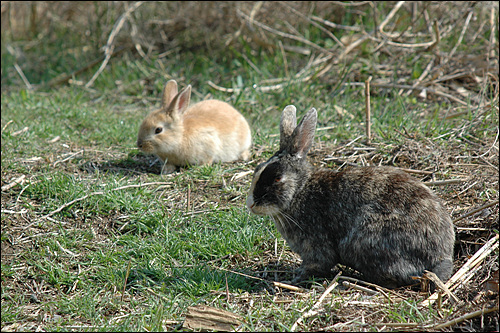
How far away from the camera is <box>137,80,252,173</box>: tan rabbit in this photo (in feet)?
19.9

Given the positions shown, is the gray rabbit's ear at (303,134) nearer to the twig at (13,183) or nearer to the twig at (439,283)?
the twig at (439,283)

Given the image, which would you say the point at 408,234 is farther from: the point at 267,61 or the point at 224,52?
the point at 224,52

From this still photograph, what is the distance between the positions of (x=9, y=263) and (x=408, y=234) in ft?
9.69

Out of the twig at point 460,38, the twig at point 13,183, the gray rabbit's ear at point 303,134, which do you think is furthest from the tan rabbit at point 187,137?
the twig at point 460,38

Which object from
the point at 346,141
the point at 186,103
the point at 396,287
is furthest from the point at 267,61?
the point at 396,287

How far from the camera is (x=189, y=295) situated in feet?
12.1

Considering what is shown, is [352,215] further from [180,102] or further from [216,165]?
[180,102]

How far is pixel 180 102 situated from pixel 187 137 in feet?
1.58

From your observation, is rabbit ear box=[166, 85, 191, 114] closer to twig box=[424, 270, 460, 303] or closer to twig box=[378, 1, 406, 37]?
twig box=[378, 1, 406, 37]

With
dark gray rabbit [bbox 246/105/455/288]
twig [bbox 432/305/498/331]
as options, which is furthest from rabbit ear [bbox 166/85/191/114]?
twig [bbox 432/305/498/331]

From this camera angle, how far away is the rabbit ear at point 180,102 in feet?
20.4

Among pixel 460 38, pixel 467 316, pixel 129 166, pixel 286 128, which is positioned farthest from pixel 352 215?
pixel 460 38

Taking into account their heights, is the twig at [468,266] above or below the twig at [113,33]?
below

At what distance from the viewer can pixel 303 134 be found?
3.96 meters
